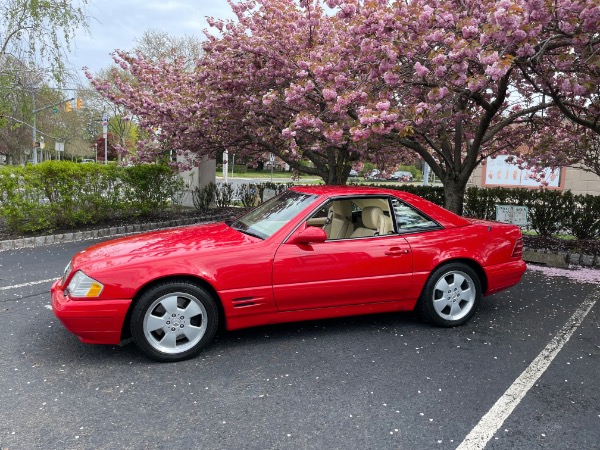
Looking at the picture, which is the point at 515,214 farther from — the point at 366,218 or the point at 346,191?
the point at 346,191

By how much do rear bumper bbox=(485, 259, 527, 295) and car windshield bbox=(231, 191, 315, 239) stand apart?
195 cm

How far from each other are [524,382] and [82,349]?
11.5 feet

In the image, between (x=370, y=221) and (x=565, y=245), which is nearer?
(x=370, y=221)

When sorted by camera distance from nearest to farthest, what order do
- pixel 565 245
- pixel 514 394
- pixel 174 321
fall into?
1. pixel 514 394
2. pixel 174 321
3. pixel 565 245

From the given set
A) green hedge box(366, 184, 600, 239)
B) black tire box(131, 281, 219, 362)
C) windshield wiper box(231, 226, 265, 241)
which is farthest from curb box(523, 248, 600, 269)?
black tire box(131, 281, 219, 362)

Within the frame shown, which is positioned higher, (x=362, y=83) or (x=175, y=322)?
(x=362, y=83)

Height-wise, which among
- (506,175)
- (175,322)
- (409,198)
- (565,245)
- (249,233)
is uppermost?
(506,175)

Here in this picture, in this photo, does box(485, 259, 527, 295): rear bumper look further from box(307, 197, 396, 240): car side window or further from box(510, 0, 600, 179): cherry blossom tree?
box(510, 0, 600, 179): cherry blossom tree

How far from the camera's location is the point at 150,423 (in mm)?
2766

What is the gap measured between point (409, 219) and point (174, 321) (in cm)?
237

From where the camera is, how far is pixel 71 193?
368 inches

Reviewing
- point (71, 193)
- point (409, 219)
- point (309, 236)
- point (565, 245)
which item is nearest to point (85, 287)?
point (309, 236)

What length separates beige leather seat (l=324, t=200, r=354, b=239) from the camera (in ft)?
14.7

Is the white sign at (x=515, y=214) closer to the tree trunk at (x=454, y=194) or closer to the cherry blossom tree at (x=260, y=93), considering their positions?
the tree trunk at (x=454, y=194)
